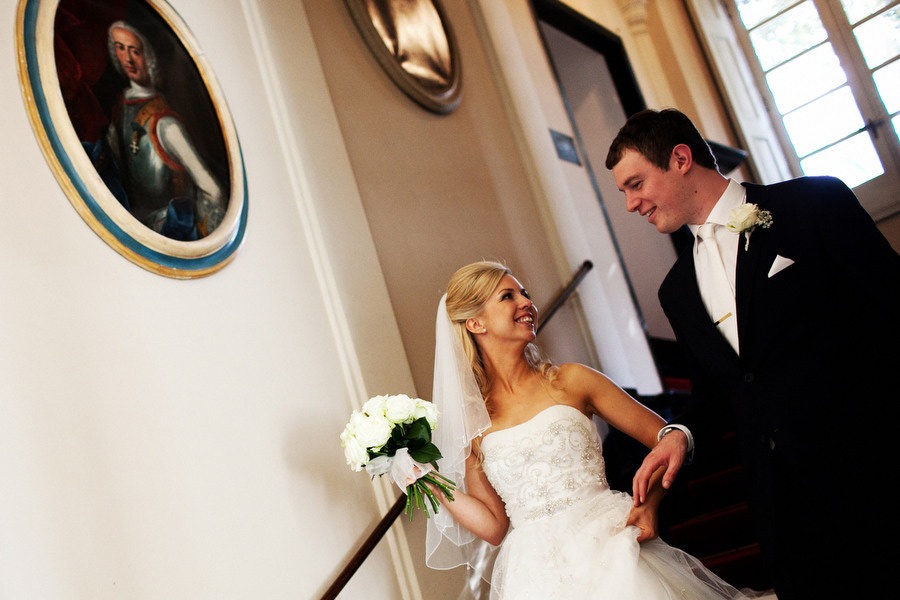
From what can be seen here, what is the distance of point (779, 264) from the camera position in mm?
2609

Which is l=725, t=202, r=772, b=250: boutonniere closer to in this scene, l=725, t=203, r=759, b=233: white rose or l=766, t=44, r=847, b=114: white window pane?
l=725, t=203, r=759, b=233: white rose

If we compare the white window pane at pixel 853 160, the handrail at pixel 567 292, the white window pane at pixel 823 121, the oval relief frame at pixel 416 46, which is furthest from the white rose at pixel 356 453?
the white window pane at pixel 823 121

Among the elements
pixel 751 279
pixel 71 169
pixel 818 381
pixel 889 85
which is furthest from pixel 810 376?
pixel 889 85

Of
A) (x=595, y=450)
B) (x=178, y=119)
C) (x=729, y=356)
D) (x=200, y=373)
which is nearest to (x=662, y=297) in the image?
(x=729, y=356)

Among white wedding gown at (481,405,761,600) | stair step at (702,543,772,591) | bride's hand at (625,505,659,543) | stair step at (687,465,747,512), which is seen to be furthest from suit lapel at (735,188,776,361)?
stair step at (687,465,747,512)

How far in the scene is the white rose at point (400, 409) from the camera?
9.62ft

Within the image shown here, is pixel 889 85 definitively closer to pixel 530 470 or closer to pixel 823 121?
pixel 823 121

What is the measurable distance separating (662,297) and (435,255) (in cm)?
187

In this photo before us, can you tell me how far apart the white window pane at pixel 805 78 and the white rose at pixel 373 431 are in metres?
8.40

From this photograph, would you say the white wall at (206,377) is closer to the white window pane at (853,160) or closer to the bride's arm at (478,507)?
the bride's arm at (478,507)

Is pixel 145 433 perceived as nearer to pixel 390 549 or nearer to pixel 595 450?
pixel 390 549

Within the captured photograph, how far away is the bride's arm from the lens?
323 cm

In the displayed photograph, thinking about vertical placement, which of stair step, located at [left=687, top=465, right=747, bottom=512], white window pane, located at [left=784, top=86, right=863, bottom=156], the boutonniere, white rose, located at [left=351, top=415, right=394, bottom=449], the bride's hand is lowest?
stair step, located at [left=687, top=465, right=747, bottom=512]

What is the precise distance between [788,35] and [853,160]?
1.74 m
